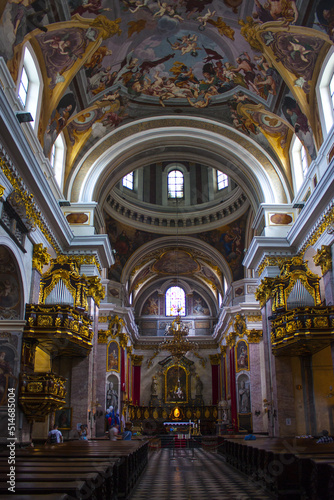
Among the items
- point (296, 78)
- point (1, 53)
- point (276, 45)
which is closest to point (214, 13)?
point (276, 45)

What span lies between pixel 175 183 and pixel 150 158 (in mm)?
9045

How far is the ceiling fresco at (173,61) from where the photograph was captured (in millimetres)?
11273

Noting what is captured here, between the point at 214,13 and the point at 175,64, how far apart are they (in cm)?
245

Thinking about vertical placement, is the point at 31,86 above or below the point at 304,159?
above

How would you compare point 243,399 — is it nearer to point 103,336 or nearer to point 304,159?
point 103,336

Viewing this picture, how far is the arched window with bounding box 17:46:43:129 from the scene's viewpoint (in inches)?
459

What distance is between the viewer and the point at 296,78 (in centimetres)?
1282

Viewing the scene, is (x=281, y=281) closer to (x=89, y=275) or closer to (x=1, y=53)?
(x=89, y=275)

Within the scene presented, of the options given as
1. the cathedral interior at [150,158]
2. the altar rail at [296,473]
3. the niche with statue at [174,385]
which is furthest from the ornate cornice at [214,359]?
the altar rail at [296,473]

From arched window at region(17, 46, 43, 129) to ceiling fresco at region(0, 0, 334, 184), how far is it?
220 mm

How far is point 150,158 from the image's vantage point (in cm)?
1873

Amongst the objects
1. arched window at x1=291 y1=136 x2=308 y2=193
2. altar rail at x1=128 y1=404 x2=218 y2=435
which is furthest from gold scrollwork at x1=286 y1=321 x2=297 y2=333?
altar rail at x1=128 y1=404 x2=218 y2=435

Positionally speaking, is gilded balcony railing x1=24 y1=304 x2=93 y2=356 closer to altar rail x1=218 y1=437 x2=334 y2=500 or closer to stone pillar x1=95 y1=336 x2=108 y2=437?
altar rail x1=218 y1=437 x2=334 y2=500

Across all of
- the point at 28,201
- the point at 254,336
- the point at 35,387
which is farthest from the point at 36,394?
the point at 254,336
